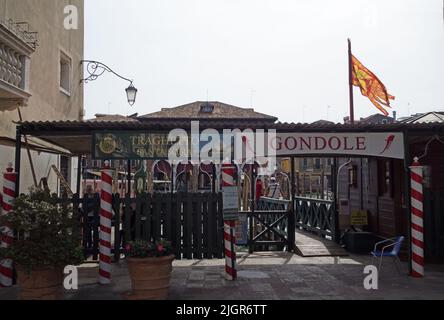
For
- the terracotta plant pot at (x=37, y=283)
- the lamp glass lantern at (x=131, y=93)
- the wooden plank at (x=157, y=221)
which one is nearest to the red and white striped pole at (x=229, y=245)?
the wooden plank at (x=157, y=221)

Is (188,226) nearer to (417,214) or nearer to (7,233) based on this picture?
(7,233)

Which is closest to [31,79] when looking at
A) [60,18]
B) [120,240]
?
[60,18]

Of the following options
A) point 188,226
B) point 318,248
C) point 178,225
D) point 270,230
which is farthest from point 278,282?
point 270,230

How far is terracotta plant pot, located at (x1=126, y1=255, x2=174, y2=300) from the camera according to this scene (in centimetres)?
675

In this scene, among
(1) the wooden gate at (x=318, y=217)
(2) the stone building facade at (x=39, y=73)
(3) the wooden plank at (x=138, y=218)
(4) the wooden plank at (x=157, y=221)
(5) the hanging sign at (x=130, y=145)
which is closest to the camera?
Result: (5) the hanging sign at (x=130, y=145)

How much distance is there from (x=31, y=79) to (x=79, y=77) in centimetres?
446

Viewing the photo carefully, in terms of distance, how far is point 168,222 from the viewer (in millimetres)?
10055

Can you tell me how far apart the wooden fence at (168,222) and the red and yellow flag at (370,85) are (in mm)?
7815

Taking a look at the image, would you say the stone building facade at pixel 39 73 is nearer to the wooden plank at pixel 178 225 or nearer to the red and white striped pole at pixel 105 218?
the red and white striped pole at pixel 105 218

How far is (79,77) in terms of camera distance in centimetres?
1595

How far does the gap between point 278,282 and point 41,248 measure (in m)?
4.18

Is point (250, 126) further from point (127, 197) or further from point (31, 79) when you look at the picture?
point (31, 79)

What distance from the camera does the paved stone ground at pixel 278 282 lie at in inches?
287
